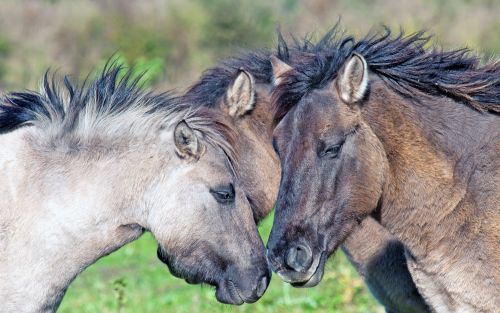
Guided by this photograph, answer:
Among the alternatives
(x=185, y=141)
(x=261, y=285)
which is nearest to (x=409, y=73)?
(x=185, y=141)

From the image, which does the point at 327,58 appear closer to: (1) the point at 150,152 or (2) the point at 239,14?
(1) the point at 150,152

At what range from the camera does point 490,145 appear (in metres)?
6.92

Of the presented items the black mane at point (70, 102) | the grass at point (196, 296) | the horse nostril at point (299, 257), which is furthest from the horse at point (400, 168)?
the grass at point (196, 296)

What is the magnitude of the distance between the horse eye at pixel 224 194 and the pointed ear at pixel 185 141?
29cm

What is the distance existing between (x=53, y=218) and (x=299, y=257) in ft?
5.57

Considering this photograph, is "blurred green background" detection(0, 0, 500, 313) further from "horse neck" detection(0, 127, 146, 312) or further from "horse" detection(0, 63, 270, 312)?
"horse neck" detection(0, 127, 146, 312)

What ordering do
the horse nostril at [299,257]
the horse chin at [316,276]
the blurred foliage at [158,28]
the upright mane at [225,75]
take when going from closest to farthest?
the horse nostril at [299,257]
the horse chin at [316,276]
the upright mane at [225,75]
the blurred foliage at [158,28]

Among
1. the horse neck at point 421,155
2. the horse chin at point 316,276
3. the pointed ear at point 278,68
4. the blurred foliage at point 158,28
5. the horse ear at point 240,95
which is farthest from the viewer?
the blurred foliage at point 158,28

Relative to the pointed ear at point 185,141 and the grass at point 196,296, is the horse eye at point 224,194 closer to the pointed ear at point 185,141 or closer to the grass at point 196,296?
the pointed ear at point 185,141

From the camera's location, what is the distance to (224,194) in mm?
6672

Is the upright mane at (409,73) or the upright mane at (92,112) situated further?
the upright mane at (409,73)

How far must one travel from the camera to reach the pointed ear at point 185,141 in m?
6.57

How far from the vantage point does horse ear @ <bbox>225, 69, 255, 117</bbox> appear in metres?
8.02

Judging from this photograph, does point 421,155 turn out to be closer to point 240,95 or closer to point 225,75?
point 240,95
